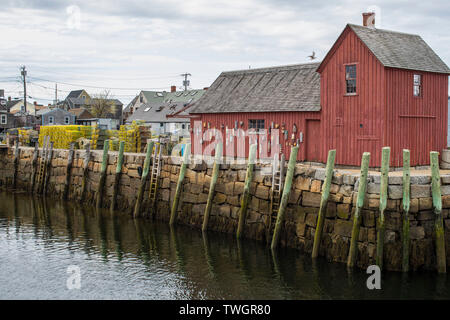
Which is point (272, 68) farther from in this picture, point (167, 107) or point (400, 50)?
point (167, 107)

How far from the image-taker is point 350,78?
2330 centimetres

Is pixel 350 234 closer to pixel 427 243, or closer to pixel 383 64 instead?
pixel 427 243

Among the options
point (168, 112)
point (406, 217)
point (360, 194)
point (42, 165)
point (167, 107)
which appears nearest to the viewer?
point (406, 217)

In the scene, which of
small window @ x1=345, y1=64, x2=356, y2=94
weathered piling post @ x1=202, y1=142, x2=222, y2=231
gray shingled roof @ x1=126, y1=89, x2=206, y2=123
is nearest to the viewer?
weathered piling post @ x1=202, y1=142, x2=222, y2=231

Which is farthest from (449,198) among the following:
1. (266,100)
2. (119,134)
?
(119,134)

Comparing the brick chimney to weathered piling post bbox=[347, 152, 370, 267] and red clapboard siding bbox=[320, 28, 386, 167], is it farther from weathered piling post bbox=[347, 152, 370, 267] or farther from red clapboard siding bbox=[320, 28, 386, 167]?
weathered piling post bbox=[347, 152, 370, 267]

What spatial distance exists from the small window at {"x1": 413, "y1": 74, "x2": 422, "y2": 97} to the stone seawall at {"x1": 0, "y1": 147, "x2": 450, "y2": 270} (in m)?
4.72

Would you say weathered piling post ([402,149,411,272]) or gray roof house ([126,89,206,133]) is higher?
gray roof house ([126,89,206,133])

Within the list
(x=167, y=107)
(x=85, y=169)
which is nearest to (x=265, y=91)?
(x=85, y=169)

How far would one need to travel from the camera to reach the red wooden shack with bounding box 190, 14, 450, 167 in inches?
881

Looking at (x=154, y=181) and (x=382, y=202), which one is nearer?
(x=382, y=202)

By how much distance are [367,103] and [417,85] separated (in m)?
2.65

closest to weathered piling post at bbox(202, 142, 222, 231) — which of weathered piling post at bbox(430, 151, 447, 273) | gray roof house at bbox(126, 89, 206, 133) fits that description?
weathered piling post at bbox(430, 151, 447, 273)
